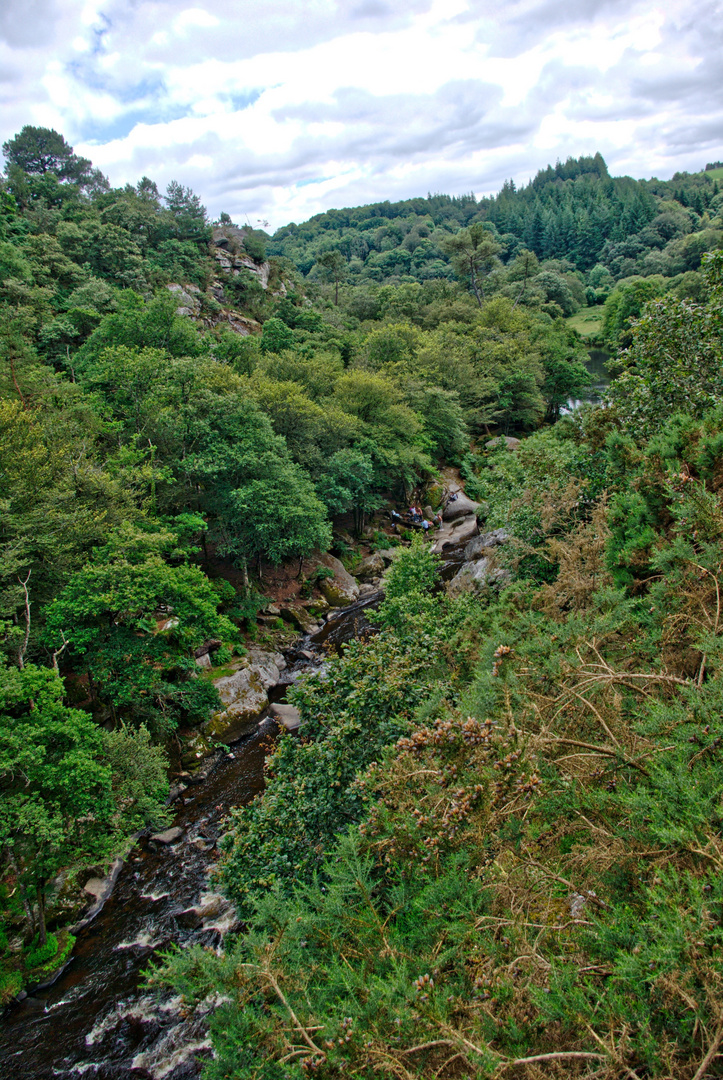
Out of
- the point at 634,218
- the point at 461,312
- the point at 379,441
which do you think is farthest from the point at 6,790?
the point at 634,218

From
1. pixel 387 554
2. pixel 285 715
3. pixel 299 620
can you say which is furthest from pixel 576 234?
pixel 285 715

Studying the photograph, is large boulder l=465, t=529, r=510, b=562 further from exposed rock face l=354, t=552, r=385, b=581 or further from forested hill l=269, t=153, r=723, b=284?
forested hill l=269, t=153, r=723, b=284

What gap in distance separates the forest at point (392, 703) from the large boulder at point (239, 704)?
79 cm

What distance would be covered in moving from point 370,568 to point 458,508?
1003 centimetres

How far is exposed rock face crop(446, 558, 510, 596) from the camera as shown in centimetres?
1514

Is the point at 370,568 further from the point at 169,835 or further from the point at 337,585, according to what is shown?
the point at 169,835

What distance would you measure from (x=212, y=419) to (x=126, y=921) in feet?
62.4

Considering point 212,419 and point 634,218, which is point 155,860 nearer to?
point 212,419

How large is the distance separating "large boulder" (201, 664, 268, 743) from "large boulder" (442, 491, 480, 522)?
67.2 feet

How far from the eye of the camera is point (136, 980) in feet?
35.4

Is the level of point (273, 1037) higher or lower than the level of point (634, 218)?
lower

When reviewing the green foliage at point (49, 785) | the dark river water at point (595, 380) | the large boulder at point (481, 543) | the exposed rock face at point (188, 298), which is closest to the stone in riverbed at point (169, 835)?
the green foliage at point (49, 785)

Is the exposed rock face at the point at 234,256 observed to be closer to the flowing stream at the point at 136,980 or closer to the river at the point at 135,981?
the flowing stream at the point at 136,980

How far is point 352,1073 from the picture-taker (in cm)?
313
